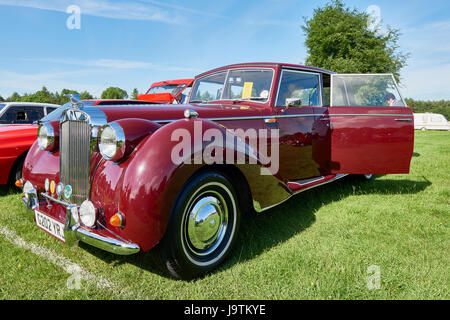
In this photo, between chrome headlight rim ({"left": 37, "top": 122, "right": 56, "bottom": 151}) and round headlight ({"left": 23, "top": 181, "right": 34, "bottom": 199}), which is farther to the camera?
chrome headlight rim ({"left": 37, "top": 122, "right": 56, "bottom": 151})

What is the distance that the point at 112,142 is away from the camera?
6.66ft

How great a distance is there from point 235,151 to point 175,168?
0.60m

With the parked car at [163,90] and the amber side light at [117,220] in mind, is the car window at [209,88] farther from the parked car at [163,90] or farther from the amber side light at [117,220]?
the parked car at [163,90]

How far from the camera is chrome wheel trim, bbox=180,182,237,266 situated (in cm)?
215

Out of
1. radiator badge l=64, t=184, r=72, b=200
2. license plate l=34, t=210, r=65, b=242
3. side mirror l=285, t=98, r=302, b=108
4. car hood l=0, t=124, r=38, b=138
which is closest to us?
license plate l=34, t=210, r=65, b=242

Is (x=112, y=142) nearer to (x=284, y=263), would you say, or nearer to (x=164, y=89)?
(x=284, y=263)

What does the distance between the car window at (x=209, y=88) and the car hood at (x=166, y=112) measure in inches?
23.0

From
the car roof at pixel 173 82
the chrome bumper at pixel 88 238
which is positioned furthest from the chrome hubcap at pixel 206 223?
the car roof at pixel 173 82

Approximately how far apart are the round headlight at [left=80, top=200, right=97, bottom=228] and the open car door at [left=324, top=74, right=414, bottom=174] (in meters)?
3.23

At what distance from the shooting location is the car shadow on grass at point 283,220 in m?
2.52

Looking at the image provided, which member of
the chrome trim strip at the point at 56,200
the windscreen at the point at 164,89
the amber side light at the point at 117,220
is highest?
the windscreen at the point at 164,89

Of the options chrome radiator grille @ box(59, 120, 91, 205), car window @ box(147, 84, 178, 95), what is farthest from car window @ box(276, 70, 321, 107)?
car window @ box(147, 84, 178, 95)

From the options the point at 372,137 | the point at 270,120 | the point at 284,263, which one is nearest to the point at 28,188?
the point at 284,263

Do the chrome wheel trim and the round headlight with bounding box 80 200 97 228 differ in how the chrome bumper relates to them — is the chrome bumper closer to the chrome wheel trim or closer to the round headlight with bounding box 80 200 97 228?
the round headlight with bounding box 80 200 97 228
